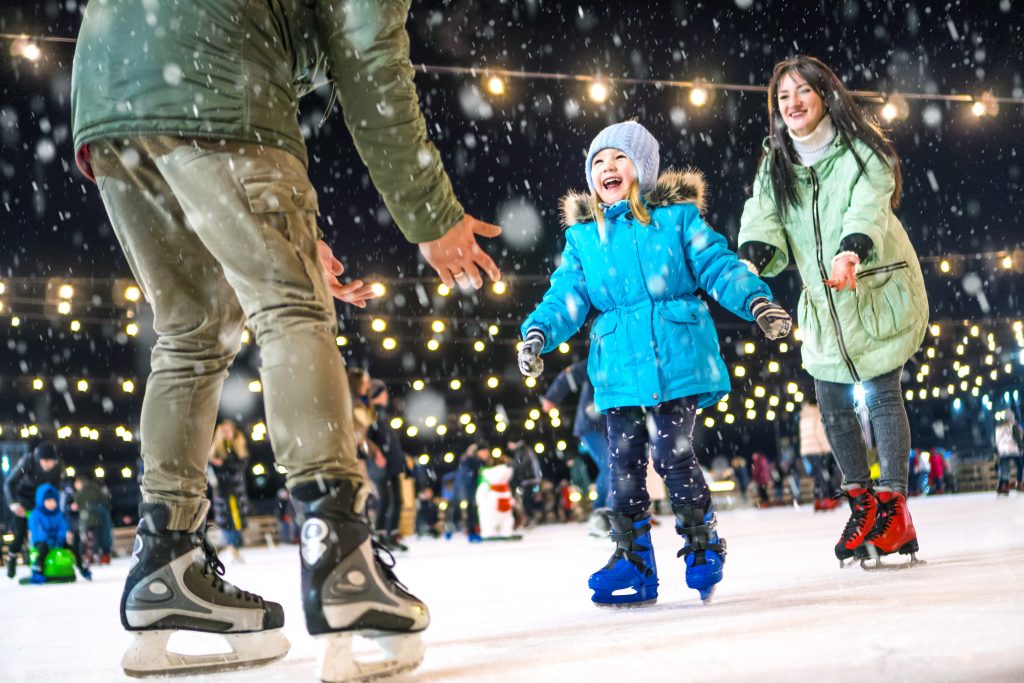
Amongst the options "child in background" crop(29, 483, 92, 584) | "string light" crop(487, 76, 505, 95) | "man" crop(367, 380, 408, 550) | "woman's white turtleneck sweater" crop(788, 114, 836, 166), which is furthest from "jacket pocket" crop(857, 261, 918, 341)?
"child in background" crop(29, 483, 92, 584)

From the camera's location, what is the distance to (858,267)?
325cm

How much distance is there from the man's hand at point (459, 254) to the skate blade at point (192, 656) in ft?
2.59

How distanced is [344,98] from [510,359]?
2523 centimetres

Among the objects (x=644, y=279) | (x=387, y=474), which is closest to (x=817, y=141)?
(x=644, y=279)

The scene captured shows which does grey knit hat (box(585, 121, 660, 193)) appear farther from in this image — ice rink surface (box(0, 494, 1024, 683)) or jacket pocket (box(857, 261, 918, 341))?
ice rink surface (box(0, 494, 1024, 683))

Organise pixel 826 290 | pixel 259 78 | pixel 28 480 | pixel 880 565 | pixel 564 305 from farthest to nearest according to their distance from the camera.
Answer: pixel 28 480 → pixel 826 290 → pixel 880 565 → pixel 564 305 → pixel 259 78

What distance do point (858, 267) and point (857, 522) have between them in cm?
86

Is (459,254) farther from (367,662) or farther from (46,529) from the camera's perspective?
(46,529)

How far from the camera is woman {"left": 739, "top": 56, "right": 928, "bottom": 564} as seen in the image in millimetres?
3312

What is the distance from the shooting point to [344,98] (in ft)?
6.09

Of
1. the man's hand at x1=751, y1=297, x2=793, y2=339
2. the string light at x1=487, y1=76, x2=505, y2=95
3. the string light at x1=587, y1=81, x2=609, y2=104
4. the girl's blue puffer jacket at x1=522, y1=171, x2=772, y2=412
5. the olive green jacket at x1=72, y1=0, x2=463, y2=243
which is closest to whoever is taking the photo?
the olive green jacket at x1=72, y1=0, x2=463, y2=243

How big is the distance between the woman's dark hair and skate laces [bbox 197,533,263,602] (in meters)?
2.56

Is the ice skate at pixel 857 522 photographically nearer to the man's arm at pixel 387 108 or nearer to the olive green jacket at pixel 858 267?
the olive green jacket at pixel 858 267

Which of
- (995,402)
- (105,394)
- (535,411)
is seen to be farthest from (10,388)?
(995,402)
